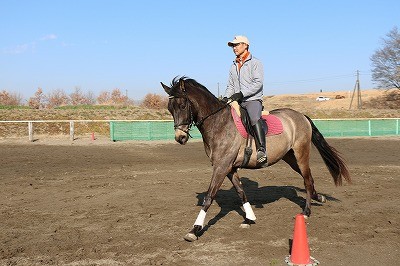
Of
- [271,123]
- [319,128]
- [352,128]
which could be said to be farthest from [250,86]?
[352,128]

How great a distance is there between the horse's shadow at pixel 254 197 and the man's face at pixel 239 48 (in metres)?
2.70

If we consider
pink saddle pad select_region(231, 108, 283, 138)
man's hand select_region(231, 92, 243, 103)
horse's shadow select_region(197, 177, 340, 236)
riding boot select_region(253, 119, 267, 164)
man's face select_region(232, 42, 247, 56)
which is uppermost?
man's face select_region(232, 42, 247, 56)

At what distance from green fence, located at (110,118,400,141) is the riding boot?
17426mm

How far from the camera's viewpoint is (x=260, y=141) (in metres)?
5.74

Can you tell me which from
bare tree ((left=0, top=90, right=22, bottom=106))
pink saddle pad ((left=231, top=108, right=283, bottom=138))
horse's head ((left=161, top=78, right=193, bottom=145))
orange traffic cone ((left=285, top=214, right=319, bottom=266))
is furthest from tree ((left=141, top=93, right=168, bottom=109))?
orange traffic cone ((left=285, top=214, right=319, bottom=266))

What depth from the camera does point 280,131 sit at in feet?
20.5

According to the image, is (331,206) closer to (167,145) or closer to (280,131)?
(280,131)

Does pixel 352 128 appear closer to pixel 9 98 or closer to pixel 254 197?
pixel 254 197

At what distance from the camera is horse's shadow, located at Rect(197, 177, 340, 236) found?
6883mm

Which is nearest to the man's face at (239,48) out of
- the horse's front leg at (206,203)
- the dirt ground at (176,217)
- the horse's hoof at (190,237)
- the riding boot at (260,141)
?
the riding boot at (260,141)

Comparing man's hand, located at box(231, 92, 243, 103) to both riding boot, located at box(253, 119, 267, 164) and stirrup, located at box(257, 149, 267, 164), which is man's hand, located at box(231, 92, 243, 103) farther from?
stirrup, located at box(257, 149, 267, 164)

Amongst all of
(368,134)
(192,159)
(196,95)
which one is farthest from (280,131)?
(368,134)

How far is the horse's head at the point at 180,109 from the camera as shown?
525 centimetres

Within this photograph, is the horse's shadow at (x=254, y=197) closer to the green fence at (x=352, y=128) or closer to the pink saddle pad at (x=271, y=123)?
the pink saddle pad at (x=271, y=123)
